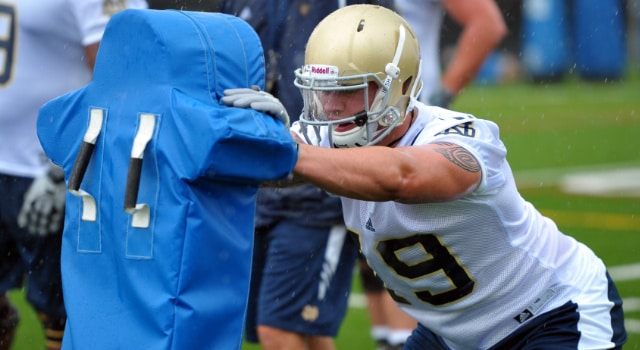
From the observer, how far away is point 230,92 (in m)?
2.72

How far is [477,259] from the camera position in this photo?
339cm

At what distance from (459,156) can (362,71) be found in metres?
0.42

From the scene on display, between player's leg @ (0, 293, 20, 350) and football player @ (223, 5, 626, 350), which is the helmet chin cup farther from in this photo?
player's leg @ (0, 293, 20, 350)

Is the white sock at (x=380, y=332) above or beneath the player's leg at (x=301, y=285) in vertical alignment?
beneath

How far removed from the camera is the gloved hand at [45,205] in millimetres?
4688

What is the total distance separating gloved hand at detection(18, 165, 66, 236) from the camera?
4.69m

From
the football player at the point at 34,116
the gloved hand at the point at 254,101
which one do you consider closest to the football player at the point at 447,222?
the gloved hand at the point at 254,101

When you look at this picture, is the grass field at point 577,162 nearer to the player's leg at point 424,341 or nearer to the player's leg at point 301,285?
the player's leg at point 301,285

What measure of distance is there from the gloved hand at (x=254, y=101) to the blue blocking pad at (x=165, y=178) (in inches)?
1.3

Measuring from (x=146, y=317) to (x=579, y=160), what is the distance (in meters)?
11.3

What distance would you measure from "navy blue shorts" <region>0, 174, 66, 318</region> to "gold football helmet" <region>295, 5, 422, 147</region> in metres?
1.82

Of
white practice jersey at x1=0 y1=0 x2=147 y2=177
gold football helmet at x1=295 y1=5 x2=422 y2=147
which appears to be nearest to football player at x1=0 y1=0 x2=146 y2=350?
white practice jersey at x1=0 y1=0 x2=147 y2=177

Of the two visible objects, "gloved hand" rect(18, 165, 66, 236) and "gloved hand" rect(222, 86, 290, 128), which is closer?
"gloved hand" rect(222, 86, 290, 128)

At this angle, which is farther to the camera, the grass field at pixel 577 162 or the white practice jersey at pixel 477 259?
the grass field at pixel 577 162
